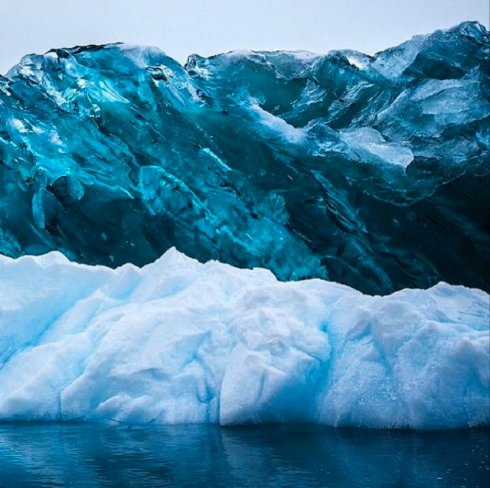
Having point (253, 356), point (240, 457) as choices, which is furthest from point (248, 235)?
point (240, 457)

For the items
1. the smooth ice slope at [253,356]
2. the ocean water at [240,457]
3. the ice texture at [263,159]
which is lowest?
the ocean water at [240,457]

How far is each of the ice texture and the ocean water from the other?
3.28 m

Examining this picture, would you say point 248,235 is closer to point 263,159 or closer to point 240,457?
point 263,159

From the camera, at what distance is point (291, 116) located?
10.5 metres

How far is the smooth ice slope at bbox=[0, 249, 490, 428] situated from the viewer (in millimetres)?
7469

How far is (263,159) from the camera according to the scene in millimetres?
10492

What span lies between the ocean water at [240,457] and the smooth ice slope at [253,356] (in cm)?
33

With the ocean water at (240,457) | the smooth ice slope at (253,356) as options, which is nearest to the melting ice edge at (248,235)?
the smooth ice slope at (253,356)

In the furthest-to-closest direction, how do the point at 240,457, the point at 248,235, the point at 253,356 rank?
the point at 248,235
the point at 253,356
the point at 240,457

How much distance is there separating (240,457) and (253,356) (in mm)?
2158

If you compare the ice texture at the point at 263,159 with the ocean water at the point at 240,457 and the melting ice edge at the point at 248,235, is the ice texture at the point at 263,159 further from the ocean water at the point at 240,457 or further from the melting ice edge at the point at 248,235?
the ocean water at the point at 240,457

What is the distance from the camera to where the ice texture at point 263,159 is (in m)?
9.62

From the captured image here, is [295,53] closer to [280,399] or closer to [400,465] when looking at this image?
[280,399]

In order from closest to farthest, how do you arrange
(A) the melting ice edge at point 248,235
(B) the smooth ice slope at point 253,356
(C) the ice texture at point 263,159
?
(B) the smooth ice slope at point 253,356, (A) the melting ice edge at point 248,235, (C) the ice texture at point 263,159
